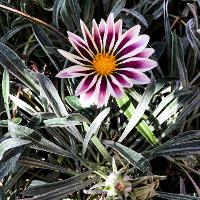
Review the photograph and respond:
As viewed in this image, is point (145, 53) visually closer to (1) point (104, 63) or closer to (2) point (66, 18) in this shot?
(1) point (104, 63)

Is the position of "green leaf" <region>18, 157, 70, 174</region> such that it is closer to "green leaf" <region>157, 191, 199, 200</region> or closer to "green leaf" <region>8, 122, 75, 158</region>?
"green leaf" <region>8, 122, 75, 158</region>

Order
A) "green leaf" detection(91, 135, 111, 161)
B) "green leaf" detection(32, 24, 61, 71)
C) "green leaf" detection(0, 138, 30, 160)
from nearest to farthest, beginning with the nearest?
1. "green leaf" detection(0, 138, 30, 160)
2. "green leaf" detection(91, 135, 111, 161)
3. "green leaf" detection(32, 24, 61, 71)

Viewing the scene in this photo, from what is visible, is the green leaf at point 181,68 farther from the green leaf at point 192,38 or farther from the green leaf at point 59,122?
the green leaf at point 59,122

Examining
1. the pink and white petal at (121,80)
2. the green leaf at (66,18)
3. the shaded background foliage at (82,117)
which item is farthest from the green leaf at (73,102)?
the green leaf at (66,18)

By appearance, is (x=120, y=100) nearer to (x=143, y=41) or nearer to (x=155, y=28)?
(x=143, y=41)

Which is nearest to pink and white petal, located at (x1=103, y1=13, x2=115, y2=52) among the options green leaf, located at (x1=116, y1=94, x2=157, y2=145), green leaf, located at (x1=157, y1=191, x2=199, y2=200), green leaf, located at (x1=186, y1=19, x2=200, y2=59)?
green leaf, located at (x1=116, y1=94, x2=157, y2=145)

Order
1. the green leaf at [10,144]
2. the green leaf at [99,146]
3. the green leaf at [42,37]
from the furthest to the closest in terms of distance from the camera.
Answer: the green leaf at [42,37] → the green leaf at [99,146] → the green leaf at [10,144]
